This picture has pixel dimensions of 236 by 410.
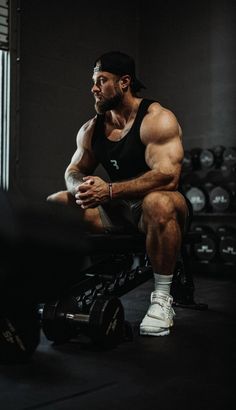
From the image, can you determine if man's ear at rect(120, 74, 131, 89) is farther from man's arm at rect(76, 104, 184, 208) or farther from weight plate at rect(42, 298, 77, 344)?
weight plate at rect(42, 298, 77, 344)

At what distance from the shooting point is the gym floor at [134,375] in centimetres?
117

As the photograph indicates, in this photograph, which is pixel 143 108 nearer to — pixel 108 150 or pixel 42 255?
pixel 108 150

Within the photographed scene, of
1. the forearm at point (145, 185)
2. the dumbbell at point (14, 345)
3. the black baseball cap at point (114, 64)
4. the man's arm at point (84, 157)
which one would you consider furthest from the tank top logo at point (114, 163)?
the dumbbell at point (14, 345)

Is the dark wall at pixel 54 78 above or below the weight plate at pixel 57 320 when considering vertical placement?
above

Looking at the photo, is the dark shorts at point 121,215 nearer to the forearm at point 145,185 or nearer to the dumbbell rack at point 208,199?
the forearm at point 145,185

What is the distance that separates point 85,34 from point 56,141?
1.04 metres

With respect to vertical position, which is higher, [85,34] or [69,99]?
[85,34]

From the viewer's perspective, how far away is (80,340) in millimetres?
1889

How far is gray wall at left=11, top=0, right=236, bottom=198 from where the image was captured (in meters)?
4.05

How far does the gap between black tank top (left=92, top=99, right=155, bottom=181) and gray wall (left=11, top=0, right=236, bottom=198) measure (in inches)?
66.0

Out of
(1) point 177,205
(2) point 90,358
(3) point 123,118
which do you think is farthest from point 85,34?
(2) point 90,358

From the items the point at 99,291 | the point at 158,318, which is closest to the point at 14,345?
the point at 99,291

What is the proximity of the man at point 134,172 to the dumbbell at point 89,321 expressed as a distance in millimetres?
237

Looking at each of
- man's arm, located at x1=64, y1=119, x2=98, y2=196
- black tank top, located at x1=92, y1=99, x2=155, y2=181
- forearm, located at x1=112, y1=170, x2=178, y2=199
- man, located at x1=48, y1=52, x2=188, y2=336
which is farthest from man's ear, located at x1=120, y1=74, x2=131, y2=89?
forearm, located at x1=112, y1=170, x2=178, y2=199
